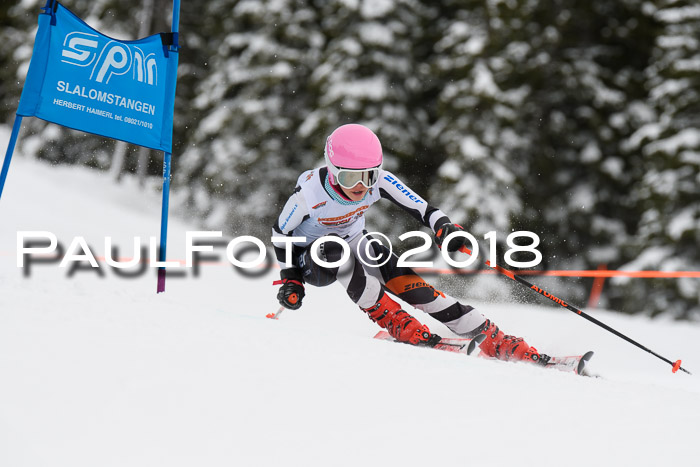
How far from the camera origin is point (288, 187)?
53.2 ft

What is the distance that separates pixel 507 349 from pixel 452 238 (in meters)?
0.85

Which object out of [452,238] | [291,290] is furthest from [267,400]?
[452,238]

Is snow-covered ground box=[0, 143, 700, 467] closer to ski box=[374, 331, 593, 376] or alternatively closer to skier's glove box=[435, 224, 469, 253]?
ski box=[374, 331, 593, 376]

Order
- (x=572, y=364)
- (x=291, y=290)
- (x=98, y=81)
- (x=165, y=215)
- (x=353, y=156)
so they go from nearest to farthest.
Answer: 1. (x=572, y=364)
2. (x=353, y=156)
3. (x=291, y=290)
4. (x=98, y=81)
5. (x=165, y=215)

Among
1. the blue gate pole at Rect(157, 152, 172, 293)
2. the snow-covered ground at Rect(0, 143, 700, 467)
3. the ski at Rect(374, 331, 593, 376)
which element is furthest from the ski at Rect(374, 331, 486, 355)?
the blue gate pole at Rect(157, 152, 172, 293)

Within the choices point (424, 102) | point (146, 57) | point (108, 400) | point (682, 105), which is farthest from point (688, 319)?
point (108, 400)

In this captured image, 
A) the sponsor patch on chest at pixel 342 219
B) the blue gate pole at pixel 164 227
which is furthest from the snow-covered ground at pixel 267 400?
the sponsor patch on chest at pixel 342 219

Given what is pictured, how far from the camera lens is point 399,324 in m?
4.98

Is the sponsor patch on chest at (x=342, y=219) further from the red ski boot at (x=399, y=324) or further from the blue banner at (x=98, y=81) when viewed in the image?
the blue banner at (x=98, y=81)

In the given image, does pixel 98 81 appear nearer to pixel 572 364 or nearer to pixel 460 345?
pixel 460 345

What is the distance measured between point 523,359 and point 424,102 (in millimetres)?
13005

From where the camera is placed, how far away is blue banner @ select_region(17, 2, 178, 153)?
4766mm

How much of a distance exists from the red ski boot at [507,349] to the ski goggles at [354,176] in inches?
52.2

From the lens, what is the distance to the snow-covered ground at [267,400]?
2475mm
